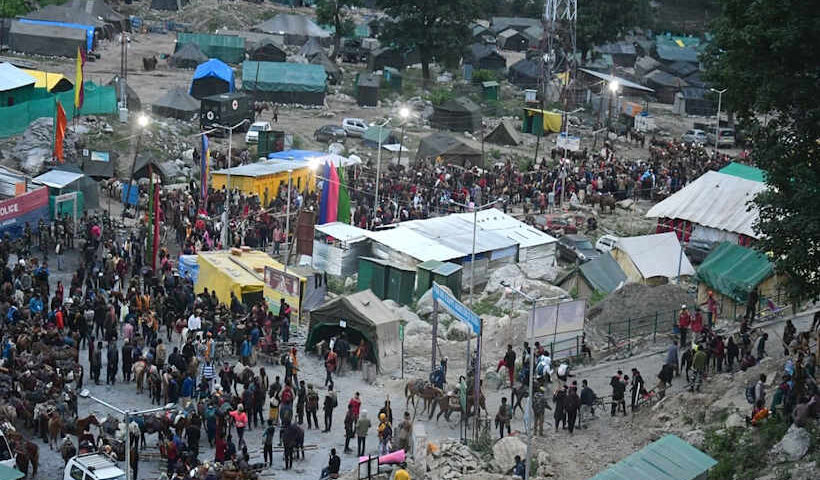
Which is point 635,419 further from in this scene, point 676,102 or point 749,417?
point 676,102

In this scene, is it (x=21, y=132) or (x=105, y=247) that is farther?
(x=21, y=132)

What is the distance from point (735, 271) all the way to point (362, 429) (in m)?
14.1

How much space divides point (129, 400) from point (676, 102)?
6060cm

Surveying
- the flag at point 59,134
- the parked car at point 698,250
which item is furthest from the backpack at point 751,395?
the flag at point 59,134

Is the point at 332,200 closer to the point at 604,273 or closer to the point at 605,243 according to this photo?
the point at 604,273

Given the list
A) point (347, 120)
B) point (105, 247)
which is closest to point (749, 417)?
point (105, 247)

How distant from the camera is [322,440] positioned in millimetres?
27250

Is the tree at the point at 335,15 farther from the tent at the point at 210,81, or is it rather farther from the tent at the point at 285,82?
the tent at the point at 210,81

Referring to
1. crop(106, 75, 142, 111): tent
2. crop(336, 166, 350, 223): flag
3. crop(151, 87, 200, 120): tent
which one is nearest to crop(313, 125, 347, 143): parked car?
crop(151, 87, 200, 120): tent

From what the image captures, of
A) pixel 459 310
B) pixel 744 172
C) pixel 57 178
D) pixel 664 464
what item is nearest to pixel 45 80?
pixel 57 178

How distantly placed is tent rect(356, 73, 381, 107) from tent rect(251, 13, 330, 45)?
17.5 m

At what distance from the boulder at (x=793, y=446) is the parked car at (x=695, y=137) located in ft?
155

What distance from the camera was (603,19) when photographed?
83.6 m

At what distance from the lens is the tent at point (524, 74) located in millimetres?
83438
